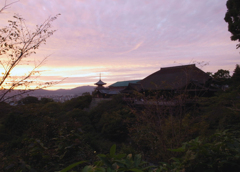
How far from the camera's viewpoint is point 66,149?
8.12 feet

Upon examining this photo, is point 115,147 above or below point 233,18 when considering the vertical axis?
below

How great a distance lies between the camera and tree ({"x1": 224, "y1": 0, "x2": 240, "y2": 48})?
298 inches

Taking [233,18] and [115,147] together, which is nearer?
[115,147]

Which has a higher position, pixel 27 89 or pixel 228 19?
pixel 228 19

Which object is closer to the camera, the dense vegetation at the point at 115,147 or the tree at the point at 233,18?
the dense vegetation at the point at 115,147

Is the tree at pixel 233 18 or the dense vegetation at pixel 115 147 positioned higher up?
the tree at pixel 233 18

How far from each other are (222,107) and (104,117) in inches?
388

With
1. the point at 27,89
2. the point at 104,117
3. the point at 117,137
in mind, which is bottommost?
the point at 117,137

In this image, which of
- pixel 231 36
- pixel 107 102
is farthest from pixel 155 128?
pixel 107 102

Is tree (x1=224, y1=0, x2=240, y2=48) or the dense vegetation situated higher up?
tree (x1=224, y1=0, x2=240, y2=48)

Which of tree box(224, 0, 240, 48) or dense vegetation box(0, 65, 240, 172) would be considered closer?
dense vegetation box(0, 65, 240, 172)

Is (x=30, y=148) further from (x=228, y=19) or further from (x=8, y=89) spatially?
(x=228, y=19)

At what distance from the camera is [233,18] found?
25.5ft

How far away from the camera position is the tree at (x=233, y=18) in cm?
757
